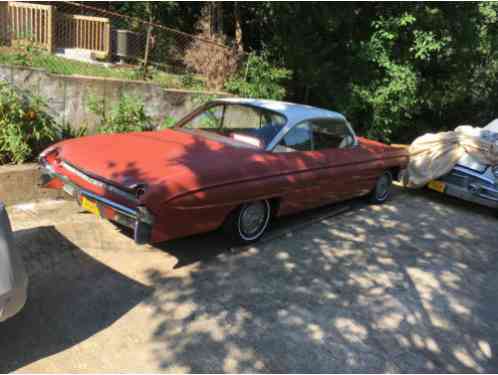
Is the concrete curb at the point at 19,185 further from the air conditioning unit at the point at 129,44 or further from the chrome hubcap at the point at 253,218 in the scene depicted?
the air conditioning unit at the point at 129,44

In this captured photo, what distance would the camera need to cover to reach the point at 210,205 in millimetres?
4191

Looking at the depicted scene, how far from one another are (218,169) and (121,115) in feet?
9.61

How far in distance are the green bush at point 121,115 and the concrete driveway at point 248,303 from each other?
1.59 m

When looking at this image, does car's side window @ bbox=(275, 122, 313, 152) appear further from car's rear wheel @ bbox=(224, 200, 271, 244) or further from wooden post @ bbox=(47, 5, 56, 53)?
wooden post @ bbox=(47, 5, 56, 53)

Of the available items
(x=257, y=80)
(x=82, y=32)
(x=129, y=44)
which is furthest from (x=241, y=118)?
(x=82, y=32)

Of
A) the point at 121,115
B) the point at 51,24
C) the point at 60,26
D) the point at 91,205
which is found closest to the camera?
the point at 91,205

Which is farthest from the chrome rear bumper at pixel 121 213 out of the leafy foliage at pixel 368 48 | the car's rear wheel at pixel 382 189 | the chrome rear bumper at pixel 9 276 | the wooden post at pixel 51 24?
the wooden post at pixel 51 24

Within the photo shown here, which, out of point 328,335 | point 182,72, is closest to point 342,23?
point 182,72

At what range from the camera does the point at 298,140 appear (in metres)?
5.40

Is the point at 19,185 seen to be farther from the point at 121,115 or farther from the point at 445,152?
the point at 445,152

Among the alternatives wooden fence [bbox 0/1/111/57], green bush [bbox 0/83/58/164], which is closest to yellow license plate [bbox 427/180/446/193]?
green bush [bbox 0/83/58/164]

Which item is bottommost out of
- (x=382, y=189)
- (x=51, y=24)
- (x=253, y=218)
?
(x=382, y=189)

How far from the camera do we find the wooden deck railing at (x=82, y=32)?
1122 centimetres

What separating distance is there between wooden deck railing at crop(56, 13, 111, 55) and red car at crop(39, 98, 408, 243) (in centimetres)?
683
